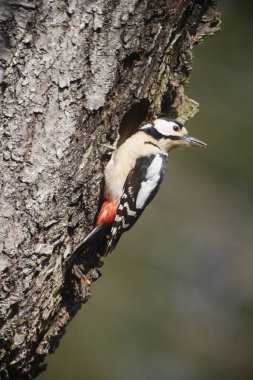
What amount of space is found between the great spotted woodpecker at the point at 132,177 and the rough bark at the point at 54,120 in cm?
18

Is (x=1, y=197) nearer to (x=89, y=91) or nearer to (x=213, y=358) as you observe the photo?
(x=89, y=91)

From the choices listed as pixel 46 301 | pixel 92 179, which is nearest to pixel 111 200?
pixel 92 179

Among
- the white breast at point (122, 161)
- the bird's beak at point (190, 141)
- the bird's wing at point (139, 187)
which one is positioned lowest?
the bird's wing at point (139, 187)

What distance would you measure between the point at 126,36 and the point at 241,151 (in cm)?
304

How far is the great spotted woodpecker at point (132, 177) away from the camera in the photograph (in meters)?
3.30

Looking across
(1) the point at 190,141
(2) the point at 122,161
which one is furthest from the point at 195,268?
(2) the point at 122,161

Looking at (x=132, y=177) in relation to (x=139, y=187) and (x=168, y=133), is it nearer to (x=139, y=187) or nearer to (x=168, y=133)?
(x=139, y=187)

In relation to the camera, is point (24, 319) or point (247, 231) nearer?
point (24, 319)

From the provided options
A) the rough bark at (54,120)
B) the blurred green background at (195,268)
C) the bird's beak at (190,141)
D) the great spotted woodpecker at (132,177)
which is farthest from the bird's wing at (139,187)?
the blurred green background at (195,268)

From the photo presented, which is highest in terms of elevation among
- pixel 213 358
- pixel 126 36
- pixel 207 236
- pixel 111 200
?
pixel 126 36

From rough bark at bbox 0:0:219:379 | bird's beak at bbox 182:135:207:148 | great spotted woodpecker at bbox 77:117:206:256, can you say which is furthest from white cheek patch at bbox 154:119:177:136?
rough bark at bbox 0:0:219:379

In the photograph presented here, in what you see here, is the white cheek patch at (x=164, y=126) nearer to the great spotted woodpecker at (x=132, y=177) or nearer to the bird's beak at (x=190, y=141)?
the great spotted woodpecker at (x=132, y=177)

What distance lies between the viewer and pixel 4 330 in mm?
2809

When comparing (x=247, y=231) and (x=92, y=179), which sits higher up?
(x=92, y=179)
